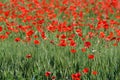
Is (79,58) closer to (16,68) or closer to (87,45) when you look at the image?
(87,45)

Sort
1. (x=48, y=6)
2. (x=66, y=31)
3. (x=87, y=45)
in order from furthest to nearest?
1. (x=48, y=6)
2. (x=66, y=31)
3. (x=87, y=45)

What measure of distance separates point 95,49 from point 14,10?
3.73 meters

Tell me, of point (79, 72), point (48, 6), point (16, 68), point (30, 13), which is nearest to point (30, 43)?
point (16, 68)

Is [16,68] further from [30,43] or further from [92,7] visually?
[92,7]

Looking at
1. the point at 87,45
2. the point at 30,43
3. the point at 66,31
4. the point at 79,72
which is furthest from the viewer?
the point at 66,31

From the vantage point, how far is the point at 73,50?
15.9ft

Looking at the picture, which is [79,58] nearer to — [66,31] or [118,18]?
[66,31]

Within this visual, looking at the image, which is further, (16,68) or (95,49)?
(95,49)

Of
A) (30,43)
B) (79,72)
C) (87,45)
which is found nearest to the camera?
(79,72)

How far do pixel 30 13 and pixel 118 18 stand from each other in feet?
6.28

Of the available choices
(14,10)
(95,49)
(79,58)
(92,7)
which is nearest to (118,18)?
(92,7)

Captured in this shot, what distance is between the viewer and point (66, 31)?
22.4 feet

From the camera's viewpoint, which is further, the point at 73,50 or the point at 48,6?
the point at 48,6

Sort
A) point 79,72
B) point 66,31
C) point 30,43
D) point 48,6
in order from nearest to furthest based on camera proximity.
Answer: point 79,72
point 30,43
point 66,31
point 48,6
